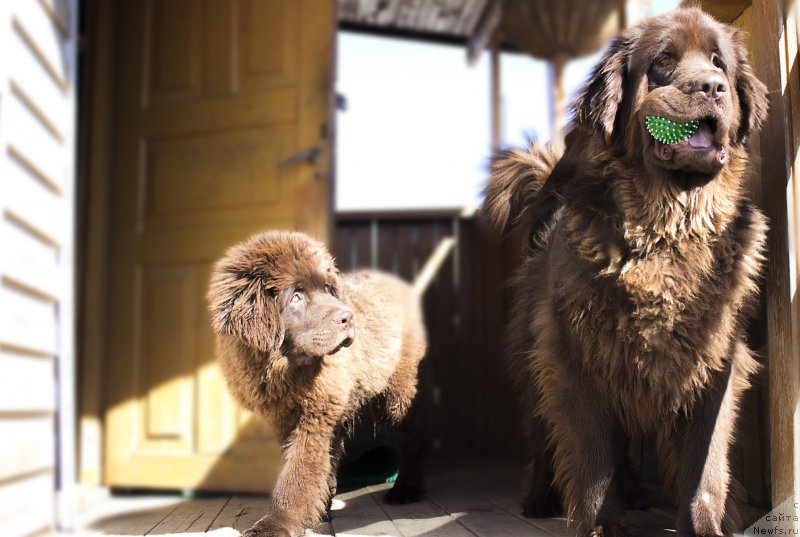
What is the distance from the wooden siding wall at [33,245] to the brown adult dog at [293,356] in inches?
41.5

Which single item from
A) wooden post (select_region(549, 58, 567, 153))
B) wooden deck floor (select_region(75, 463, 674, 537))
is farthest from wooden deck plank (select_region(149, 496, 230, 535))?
wooden post (select_region(549, 58, 567, 153))

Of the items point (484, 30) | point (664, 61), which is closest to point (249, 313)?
point (664, 61)

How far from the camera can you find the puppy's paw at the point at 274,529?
227 centimetres

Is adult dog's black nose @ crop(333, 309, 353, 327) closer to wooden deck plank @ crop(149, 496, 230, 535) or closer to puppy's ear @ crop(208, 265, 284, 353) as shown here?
puppy's ear @ crop(208, 265, 284, 353)

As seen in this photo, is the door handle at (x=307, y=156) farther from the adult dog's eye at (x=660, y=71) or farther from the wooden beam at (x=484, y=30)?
the wooden beam at (x=484, y=30)

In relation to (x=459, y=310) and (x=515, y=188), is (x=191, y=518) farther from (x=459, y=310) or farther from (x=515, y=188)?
(x=459, y=310)

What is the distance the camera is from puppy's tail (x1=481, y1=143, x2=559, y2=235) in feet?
9.83

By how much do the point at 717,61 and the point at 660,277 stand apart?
2.28 feet

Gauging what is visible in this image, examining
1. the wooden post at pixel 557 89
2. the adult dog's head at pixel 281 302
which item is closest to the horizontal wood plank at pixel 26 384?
the adult dog's head at pixel 281 302

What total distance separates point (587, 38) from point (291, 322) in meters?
5.77

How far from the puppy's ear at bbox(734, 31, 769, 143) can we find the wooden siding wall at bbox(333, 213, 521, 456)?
288 centimetres

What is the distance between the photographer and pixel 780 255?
227cm

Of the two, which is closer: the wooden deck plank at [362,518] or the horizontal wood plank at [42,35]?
the wooden deck plank at [362,518]

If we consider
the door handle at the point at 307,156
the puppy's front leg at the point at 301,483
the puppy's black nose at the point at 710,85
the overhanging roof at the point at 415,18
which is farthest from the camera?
the overhanging roof at the point at 415,18
